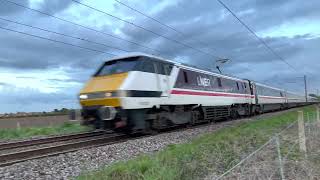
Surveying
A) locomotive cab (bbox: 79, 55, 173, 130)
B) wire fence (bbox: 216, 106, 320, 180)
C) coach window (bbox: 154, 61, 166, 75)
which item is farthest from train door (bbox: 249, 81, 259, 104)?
wire fence (bbox: 216, 106, 320, 180)

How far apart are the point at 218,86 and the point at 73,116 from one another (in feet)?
36.8

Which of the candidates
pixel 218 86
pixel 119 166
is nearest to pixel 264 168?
pixel 119 166

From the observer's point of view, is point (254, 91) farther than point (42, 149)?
Yes

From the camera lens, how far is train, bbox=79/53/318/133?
1588 centimetres

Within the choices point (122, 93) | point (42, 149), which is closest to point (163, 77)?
point (122, 93)

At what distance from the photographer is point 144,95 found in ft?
54.5

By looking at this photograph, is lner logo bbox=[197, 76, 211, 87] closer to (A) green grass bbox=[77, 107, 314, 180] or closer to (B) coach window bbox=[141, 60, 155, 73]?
(B) coach window bbox=[141, 60, 155, 73]

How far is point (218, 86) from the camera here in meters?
25.8

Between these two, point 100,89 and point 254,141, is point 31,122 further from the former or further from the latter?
point 254,141

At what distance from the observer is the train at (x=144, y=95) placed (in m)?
15.9

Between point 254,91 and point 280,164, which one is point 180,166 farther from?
point 254,91

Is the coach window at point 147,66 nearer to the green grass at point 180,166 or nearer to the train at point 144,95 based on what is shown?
the train at point 144,95

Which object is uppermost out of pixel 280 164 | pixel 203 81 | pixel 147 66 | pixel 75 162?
pixel 147 66

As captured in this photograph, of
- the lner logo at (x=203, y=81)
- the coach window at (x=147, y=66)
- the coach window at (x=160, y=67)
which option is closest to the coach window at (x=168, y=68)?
the coach window at (x=160, y=67)
